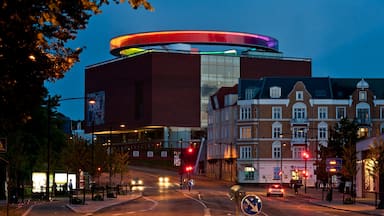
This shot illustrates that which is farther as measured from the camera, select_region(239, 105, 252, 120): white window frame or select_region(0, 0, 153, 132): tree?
select_region(239, 105, 252, 120): white window frame

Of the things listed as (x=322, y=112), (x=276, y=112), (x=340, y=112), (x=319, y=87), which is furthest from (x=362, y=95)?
(x=276, y=112)

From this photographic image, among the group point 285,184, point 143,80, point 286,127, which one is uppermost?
point 143,80

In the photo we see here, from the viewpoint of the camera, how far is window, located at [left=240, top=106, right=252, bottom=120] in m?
112

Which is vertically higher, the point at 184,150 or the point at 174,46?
the point at 174,46

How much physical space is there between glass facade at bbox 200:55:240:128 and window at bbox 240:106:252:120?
4019cm

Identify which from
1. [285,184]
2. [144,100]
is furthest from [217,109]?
[144,100]

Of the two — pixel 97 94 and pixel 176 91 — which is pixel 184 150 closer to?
pixel 176 91

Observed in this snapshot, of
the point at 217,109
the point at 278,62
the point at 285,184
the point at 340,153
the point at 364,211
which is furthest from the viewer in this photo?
the point at 278,62

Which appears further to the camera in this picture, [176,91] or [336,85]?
[176,91]

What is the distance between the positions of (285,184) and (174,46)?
60254 mm

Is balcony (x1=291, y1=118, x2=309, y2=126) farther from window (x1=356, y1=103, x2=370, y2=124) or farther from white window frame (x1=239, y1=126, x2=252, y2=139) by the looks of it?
window (x1=356, y1=103, x2=370, y2=124)

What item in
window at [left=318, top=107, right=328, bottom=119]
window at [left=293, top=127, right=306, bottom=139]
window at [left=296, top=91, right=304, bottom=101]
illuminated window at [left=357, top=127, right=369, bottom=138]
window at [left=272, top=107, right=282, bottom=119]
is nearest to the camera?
illuminated window at [left=357, top=127, right=369, bottom=138]

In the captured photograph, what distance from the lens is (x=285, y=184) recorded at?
111125 millimetres

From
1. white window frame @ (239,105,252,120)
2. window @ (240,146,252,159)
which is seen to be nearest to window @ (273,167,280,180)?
window @ (240,146,252,159)
